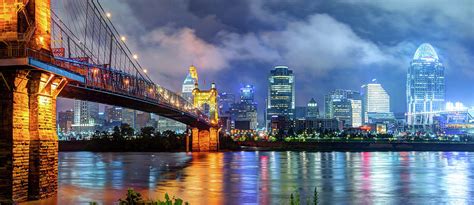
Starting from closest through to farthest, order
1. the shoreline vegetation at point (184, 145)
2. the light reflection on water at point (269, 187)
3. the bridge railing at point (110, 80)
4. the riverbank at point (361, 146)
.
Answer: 1. the bridge railing at point (110, 80)
2. the light reflection on water at point (269, 187)
3. the shoreline vegetation at point (184, 145)
4. the riverbank at point (361, 146)

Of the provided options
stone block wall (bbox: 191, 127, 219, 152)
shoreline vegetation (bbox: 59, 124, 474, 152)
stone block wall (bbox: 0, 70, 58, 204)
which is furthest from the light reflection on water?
shoreline vegetation (bbox: 59, 124, 474, 152)

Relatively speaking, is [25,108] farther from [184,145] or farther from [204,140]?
[184,145]

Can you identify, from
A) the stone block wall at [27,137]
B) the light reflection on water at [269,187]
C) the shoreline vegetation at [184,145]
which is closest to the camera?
the stone block wall at [27,137]

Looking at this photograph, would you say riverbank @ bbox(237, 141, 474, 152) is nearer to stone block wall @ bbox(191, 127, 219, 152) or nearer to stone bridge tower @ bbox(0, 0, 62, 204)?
stone block wall @ bbox(191, 127, 219, 152)

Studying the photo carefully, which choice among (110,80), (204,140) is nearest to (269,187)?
(110,80)

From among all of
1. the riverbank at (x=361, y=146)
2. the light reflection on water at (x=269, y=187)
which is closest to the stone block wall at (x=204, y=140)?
the riverbank at (x=361, y=146)

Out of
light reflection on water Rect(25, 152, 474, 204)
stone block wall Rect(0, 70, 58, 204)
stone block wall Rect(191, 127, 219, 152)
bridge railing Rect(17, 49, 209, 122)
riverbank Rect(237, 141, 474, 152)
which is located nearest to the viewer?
stone block wall Rect(0, 70, 58, 204)

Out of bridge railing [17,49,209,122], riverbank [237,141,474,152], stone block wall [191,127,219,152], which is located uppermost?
bridge railing [17,49,209,122]

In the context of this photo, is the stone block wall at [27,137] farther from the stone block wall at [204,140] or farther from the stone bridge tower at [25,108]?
the stone block wall at [204,140]

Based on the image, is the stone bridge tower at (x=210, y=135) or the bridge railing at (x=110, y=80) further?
the stone bridge tower at (x=210, y=135)

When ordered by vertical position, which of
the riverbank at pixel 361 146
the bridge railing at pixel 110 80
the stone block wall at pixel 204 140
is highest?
the bridge railing at pixel 110 80

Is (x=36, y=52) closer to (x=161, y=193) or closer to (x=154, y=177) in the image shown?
(x=161, y=193)

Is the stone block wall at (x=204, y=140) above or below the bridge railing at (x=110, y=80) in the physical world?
below

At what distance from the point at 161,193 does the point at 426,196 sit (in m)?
15.8
